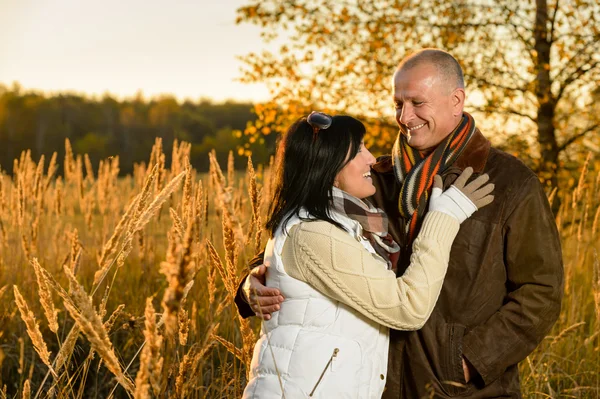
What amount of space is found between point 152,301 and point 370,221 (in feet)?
7.26

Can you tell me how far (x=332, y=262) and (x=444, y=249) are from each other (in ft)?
1.11

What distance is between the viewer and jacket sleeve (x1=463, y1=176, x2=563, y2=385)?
2.46 metres

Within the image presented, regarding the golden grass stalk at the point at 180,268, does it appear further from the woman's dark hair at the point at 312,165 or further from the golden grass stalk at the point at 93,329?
the woman's dark hair at the point at 312,165

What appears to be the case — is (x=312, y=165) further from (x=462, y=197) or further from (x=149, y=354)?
(x=149, y=354)

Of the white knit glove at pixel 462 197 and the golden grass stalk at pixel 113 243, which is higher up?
the white knit glove at pixel 462 197

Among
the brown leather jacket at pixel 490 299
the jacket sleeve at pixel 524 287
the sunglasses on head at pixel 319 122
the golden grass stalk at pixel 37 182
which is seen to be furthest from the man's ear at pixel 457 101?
the golden grass stalk at pixel 37 182

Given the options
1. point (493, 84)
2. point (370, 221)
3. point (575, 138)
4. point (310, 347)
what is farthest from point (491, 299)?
point (575, 138)

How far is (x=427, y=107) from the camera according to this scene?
8.66 feet

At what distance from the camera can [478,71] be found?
699 centimetres

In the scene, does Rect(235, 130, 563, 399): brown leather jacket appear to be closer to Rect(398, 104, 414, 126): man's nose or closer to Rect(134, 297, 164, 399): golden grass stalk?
Rect(398, 104, 414, 126): man's nose

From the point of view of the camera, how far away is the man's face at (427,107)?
2641 millimetres

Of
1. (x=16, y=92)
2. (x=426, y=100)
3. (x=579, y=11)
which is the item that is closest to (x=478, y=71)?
(x=579, y=11)

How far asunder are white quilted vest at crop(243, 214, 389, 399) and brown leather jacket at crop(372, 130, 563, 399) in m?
0.36

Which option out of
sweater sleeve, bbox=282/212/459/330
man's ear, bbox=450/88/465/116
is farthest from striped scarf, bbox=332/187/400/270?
man's ear, bbox=450/88/465/116
